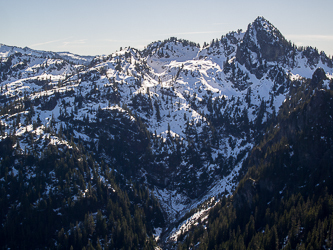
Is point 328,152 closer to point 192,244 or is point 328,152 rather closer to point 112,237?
point 192,244

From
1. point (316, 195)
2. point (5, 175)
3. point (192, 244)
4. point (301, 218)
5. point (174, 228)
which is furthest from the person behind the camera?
point (174, 228)

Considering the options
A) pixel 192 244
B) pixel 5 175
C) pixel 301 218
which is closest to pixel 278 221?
pixel 301 218

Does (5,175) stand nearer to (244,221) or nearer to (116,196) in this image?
(116,196)

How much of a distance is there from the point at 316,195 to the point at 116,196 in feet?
394

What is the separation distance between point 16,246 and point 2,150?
74.2 metres

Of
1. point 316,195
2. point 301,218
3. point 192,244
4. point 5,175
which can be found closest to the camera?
point 301,218

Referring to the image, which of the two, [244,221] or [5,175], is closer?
[244,221]

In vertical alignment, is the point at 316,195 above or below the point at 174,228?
above

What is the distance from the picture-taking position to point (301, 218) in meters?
136

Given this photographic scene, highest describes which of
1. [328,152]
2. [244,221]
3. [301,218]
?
[328,152]

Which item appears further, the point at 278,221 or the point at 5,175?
the point at 5,175

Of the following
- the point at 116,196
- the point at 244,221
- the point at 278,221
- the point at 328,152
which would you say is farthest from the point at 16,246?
the point at 328,152

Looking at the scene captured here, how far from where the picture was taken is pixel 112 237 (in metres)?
166

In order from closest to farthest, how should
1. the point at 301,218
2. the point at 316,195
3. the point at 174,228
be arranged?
1. the point at 301,218
2. the point at 316,195
3. the point at 174,228
